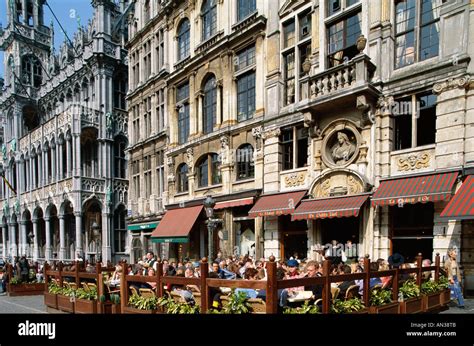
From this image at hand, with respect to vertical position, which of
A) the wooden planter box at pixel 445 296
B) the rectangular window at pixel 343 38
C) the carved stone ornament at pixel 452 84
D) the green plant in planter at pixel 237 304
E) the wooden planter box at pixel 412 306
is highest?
the rectangular window at pixel 343 38

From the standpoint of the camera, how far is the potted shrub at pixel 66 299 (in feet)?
30.2

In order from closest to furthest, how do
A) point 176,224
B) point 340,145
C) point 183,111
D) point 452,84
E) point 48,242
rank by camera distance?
1. point 452,84
2. point 340,145
3. point 176,224
4. point 183,111
5. point 48,242

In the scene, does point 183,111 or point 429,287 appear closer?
point 429,287

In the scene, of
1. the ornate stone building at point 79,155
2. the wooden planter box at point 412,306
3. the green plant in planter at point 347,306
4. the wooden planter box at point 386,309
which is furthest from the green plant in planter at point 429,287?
the ornate stone building at point 79,155

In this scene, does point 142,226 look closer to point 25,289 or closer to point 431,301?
point 25,289

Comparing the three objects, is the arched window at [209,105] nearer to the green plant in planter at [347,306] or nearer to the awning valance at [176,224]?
the awning valance at [176,224]

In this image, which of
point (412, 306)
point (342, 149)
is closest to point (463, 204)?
point (412, 306)

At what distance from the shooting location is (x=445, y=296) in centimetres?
924

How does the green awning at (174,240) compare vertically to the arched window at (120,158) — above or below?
below

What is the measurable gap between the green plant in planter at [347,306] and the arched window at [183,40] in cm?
1830

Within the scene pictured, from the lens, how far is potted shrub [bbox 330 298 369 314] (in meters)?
6.37

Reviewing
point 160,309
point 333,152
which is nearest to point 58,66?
point 333,152

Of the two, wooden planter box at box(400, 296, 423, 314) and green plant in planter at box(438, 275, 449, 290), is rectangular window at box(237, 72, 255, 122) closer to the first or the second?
green plant in planter at box(438, 275, 449, 290)

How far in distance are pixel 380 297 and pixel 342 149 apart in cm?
702
